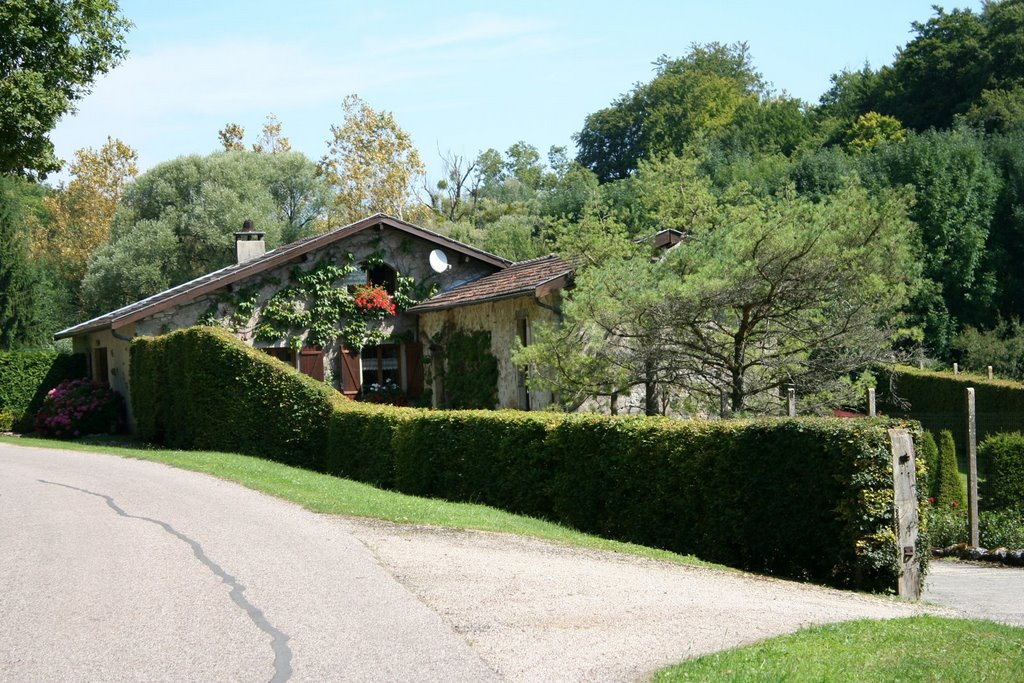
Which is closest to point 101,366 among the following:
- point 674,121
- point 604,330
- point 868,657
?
point 604,330

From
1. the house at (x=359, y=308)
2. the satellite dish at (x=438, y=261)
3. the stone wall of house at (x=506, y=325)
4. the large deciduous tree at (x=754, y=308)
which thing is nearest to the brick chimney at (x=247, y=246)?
the house at (x=359, y=308)

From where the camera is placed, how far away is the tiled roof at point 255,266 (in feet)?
87.7

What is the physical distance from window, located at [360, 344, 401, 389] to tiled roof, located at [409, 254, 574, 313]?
1.61 meters

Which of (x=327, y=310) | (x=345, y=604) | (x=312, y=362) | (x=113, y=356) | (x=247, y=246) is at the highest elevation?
(x=247, y=246)

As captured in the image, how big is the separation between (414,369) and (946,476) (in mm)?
15534

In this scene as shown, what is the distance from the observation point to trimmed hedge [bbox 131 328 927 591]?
10922 mm

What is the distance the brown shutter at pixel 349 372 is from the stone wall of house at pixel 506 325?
3.02m

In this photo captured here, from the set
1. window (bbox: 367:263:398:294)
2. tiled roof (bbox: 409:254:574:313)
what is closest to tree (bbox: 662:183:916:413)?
tiled roof (bbox: 409:254:574:313)

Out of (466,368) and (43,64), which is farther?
(466,368)

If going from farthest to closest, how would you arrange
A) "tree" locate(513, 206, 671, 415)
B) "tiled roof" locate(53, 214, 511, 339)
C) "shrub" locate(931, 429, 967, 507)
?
"tiled roof" locate(53, 214, 511, 339), "shrub" locate(931, 429, 967, 507), "tree" locate(513, 206, 671, 415)

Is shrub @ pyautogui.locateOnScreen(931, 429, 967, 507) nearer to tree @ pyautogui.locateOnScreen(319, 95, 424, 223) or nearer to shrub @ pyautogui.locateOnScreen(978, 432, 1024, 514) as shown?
shrub @ pyautogui.locateOnScreen(978, 432, 1024, 514)

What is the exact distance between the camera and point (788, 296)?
1634 centimetres

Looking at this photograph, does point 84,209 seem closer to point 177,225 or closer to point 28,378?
point 177,225

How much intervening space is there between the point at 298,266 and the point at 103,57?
7.47 metres
